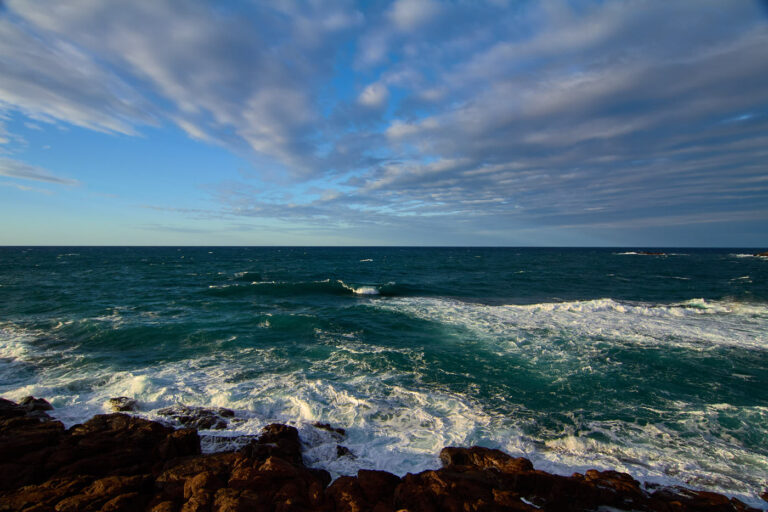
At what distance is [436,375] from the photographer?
11.6 metres

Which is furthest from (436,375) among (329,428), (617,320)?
(617,320)

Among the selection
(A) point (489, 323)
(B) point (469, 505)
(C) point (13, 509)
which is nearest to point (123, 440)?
(C) point (13, 509)

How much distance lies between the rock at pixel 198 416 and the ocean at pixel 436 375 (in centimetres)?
26

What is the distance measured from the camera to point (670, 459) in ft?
23.2

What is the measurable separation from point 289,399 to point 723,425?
11202 millimetres

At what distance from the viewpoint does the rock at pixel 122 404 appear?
28.5 feet

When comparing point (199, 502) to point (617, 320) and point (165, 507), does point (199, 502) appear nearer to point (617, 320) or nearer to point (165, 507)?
point (165, 507)

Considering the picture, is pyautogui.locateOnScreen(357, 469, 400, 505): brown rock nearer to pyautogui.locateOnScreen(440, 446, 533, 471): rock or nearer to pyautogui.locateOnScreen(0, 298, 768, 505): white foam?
pyautogui.locateOnScreen(0, 298, 768, 505): white foam

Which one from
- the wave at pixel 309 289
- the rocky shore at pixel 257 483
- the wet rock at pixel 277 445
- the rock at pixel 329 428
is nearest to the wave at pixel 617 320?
the wave at pixel 309 289

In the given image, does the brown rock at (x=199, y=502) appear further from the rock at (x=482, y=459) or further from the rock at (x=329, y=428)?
the rock at (x=482, y=459)

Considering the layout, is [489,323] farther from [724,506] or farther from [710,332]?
[724,506]

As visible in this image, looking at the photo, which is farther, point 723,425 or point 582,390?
point 582,390

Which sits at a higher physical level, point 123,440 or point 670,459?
point 123,440

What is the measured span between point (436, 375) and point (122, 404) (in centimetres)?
908
